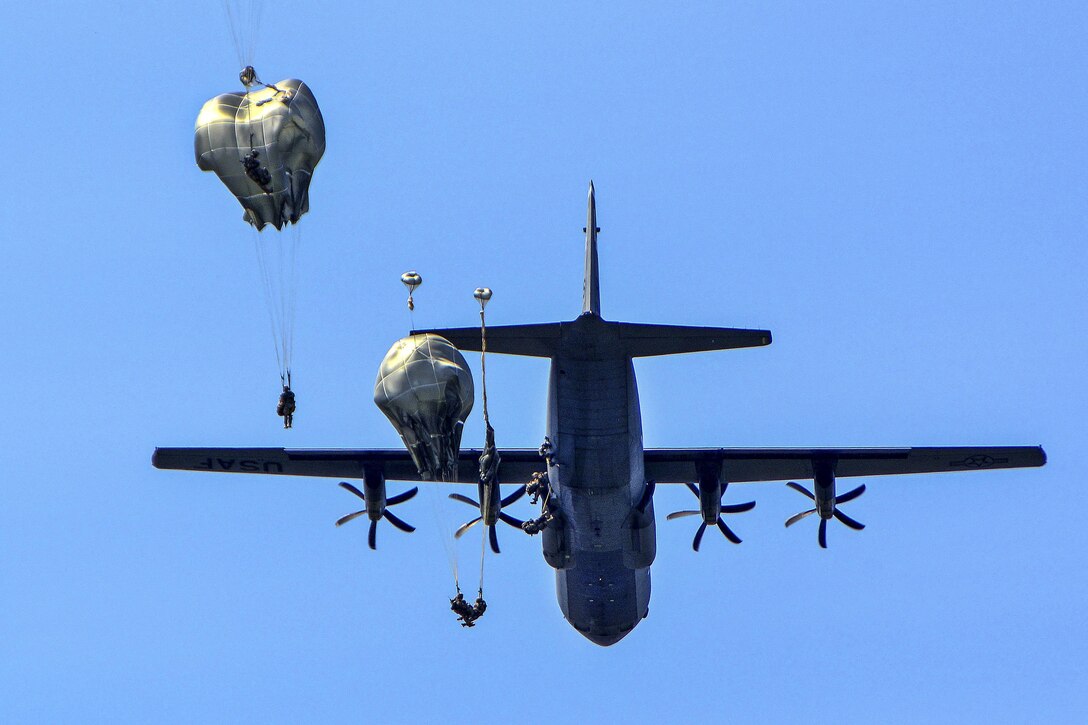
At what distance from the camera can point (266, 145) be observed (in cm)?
4028

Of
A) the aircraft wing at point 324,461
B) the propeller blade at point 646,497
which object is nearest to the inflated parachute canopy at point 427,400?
the propeller blade at point 646,497

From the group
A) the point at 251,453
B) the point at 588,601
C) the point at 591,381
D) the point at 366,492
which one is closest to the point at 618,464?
the point at 591,381

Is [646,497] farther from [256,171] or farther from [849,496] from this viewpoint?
[256,171]

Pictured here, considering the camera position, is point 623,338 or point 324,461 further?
point 324,461

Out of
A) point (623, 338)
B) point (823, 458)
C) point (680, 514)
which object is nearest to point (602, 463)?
point (623, 338)

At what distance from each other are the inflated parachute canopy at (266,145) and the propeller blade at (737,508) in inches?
774

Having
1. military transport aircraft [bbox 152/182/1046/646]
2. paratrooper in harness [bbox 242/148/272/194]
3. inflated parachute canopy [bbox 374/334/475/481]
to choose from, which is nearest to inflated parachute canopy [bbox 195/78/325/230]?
paratrooper in harness [bbox 242/148/272/194]

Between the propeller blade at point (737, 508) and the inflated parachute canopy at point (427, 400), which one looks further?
the propeller blade at point (737, 508)

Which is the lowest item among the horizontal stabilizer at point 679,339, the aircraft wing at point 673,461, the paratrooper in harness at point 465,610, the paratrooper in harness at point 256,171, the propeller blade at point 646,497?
the paratrooper in harness at point 465,610

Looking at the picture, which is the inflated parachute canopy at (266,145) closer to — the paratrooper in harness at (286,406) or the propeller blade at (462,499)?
the paratrooper in harness at (286,406)

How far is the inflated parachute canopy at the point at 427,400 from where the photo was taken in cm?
4038

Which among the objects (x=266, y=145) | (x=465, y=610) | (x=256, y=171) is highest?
(x=266, y=145)

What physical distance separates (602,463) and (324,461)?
491 inches

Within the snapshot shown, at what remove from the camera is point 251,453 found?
55.9m
